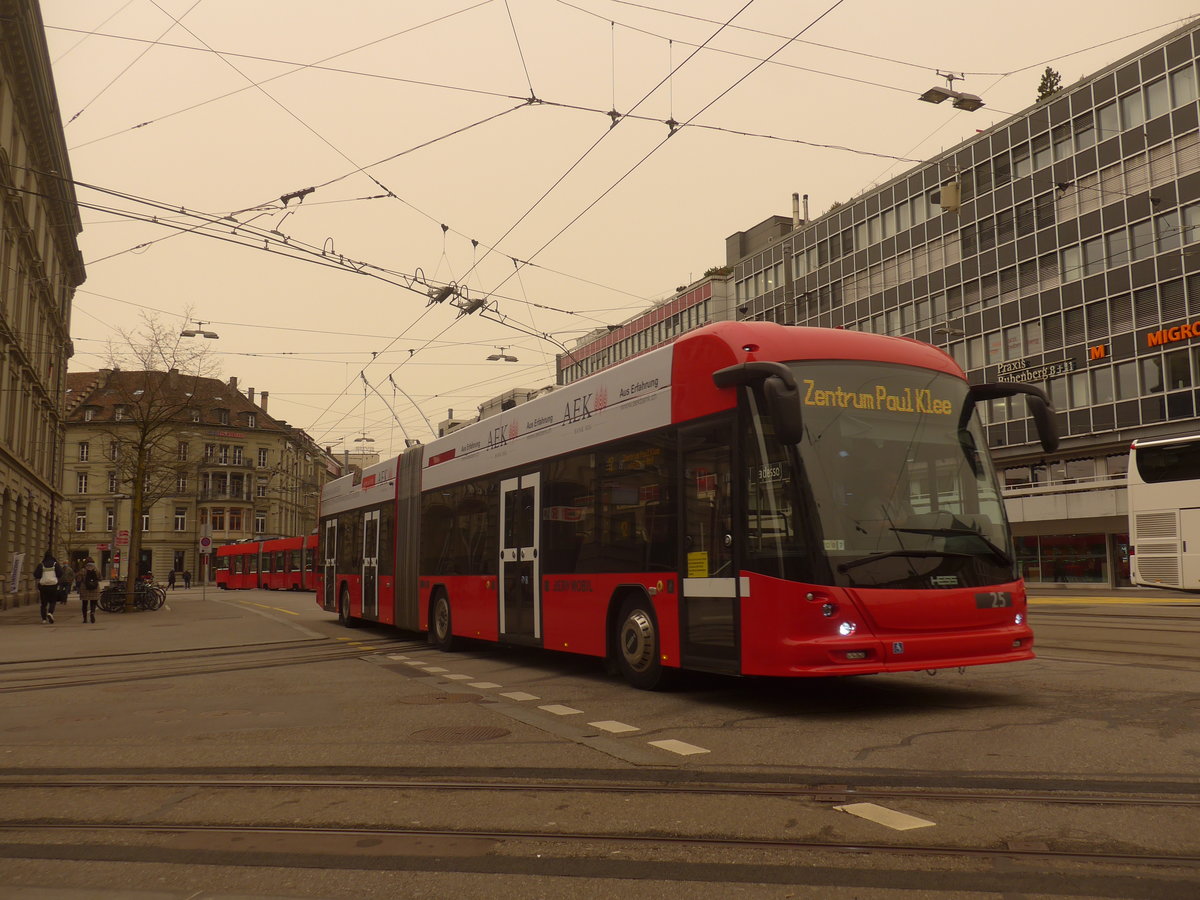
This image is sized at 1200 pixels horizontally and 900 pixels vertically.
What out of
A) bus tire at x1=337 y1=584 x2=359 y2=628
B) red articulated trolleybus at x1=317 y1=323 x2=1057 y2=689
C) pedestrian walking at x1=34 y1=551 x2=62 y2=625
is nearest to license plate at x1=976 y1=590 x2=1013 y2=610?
red articulated trolleybus at x1=317 y1=323 x2=1057 y2=689

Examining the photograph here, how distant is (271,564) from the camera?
5384 cm

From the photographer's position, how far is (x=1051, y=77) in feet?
158

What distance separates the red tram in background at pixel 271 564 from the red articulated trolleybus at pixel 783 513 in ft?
127

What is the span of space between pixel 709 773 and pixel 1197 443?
2134cm

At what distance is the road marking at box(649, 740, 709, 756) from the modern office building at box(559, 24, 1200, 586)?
26.1 metres

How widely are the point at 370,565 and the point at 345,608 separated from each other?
2434mm

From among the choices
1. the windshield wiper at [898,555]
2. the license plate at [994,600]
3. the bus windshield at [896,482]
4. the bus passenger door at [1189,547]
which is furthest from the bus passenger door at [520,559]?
the bus passenger door at [1189,547]

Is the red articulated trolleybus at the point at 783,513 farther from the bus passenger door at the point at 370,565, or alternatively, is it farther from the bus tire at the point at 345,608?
the bus tire at the point at 345,608

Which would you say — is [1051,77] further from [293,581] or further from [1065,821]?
[1065,821]

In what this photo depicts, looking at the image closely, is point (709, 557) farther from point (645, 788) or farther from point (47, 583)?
point (47, 583)

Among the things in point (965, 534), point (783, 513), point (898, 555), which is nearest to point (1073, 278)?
point (965, 534)

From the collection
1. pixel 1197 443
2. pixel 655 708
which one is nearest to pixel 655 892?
pixel 655 708

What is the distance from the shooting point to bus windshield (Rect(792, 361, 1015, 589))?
7.88m

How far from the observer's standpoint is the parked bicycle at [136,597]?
107 ft
